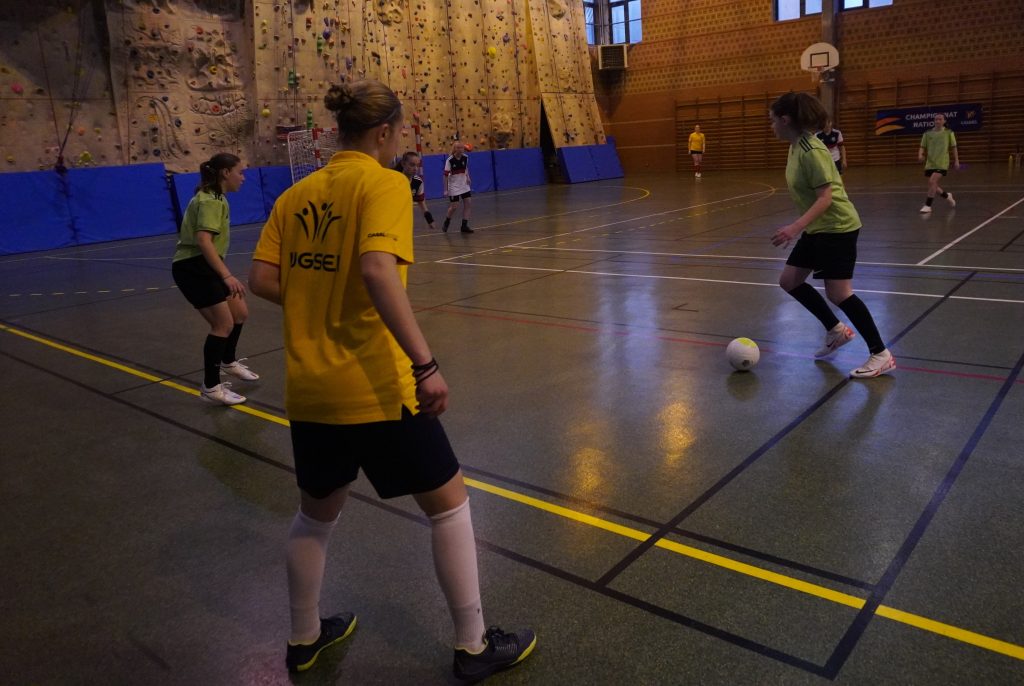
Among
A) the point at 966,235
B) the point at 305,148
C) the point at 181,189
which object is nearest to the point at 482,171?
the point at 305,148

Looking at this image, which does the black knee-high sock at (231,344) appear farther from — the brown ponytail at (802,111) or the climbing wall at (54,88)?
the climbing wall at (54,88)

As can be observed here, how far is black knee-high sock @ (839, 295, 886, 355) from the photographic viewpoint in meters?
4.85

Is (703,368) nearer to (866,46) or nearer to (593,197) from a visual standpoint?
(593,197)

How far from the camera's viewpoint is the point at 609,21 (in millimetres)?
30234

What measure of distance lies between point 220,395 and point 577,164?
74.9 ft

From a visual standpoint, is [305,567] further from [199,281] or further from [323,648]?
[199,281]

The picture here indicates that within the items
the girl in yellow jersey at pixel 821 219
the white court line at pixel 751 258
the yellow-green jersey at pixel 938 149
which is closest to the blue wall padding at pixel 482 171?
the white court line at pixel 751 258

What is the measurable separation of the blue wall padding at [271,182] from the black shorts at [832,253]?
15838mm

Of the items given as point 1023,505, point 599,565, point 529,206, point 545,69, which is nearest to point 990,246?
point 1023,505

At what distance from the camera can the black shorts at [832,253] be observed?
4.88 m

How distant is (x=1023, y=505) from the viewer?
312 centimetres

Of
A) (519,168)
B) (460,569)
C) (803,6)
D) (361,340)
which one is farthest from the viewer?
(519,168)

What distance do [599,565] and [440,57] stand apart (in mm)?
23330

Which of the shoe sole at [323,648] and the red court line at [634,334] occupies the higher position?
the red court line at [634,334]
